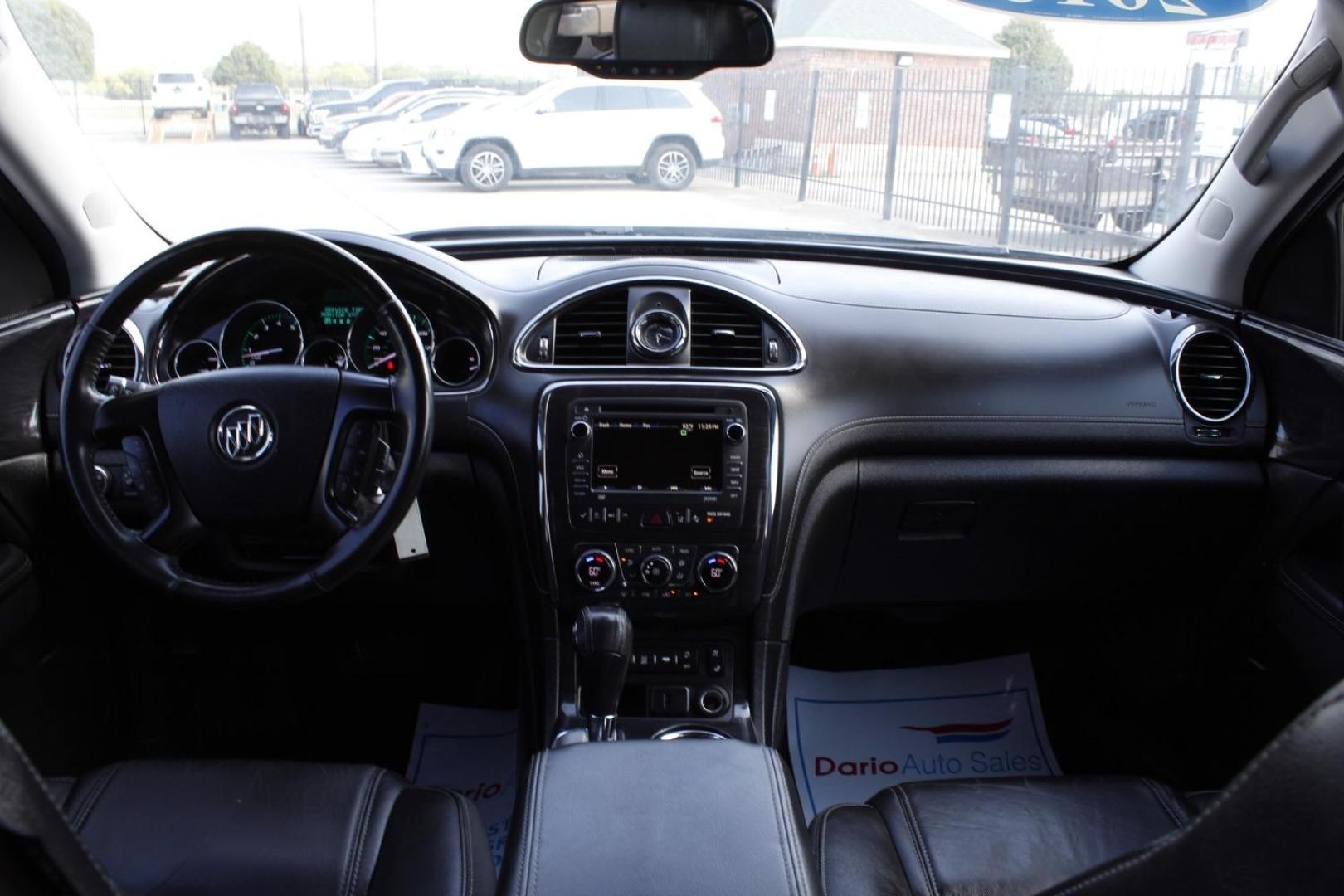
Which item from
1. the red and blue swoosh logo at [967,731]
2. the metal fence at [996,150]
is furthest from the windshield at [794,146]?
the red and blue swoosh logo at [967,731]

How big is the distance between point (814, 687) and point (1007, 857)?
60.2 inches

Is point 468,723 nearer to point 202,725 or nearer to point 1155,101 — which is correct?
point 202,725

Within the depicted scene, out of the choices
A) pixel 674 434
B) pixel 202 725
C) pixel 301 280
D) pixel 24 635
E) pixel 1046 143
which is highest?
pixel 1046 143

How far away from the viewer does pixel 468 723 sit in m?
3.03

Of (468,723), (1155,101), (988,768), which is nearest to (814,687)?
(988,768)

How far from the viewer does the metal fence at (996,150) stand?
297 cm

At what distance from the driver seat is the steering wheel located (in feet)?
1.00

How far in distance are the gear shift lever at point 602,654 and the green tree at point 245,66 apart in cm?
247

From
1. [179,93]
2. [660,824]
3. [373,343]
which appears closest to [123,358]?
[373,343]

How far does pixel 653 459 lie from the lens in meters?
2.40

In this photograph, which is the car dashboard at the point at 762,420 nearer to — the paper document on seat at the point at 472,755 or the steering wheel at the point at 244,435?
the steering wheel at the point at 244,435

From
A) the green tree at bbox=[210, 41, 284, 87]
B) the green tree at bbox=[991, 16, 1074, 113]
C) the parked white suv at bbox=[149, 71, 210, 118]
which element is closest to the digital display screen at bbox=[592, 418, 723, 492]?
the green tree at bbox=[991, 16, 1074, 113]

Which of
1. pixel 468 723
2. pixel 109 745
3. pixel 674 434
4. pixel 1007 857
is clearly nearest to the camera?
pixel 1007 857

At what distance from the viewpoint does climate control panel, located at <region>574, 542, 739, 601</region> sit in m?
2.41
